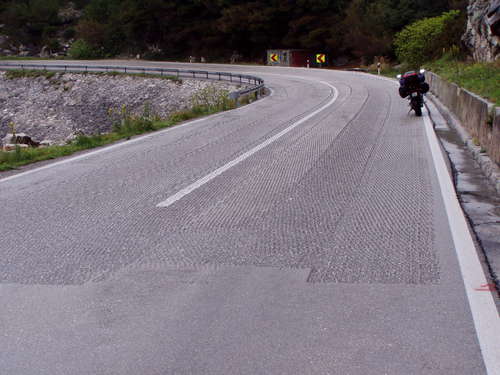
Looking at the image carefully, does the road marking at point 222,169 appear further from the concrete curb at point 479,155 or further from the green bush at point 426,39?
the green bush at point 426,39

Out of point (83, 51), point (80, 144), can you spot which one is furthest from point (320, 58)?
point (80, 144)

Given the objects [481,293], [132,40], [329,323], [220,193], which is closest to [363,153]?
[220,193]

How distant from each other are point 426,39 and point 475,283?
40.3 m

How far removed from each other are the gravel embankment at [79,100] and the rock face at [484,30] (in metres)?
14.4

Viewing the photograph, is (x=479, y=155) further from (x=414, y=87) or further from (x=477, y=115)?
(x=414, y=87)

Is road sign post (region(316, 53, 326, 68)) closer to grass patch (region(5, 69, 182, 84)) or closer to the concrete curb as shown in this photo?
grass patch (region(5, 69, 182, 84))

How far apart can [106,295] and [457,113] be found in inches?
508

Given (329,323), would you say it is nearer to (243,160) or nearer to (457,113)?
(243,160)

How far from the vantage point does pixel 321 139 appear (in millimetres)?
12500

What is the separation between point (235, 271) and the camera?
16.6 ft

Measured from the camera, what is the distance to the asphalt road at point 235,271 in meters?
3.68

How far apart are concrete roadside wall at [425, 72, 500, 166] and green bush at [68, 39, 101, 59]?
205 feet

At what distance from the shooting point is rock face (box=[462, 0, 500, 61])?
79.8ft

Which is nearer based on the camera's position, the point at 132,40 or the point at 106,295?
the point at 106,295
